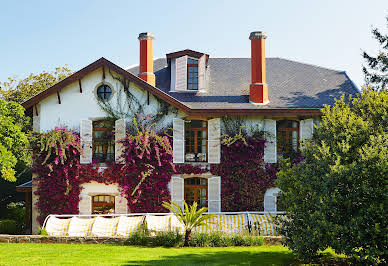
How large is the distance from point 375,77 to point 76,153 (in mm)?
18887

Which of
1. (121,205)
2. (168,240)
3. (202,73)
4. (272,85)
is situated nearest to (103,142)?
(121,205)

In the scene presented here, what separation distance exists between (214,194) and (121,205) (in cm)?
387

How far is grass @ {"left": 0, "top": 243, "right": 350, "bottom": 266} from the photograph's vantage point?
1083 cm

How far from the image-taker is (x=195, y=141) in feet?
61.5

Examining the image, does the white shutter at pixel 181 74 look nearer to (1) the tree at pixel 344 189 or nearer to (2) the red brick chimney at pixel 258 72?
(2) the red brick chimney at pixel 258 72

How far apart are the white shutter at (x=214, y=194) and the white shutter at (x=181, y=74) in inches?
178

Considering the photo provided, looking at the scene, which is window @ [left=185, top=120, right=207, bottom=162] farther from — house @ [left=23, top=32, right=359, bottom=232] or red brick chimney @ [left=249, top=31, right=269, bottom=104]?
red brick chimney @ [left=249, top=31, right=269, bottom=104]

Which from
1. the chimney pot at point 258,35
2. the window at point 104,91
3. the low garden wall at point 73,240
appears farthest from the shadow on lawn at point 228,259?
the chimney pot at point 258,35

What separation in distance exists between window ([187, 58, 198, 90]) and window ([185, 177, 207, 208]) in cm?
434

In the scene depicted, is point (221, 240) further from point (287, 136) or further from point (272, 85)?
point (272, 85)

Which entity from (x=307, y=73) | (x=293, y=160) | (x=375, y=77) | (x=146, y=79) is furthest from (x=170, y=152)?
(x=375, y=77)

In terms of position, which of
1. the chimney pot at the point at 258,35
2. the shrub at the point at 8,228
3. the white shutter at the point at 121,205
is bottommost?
the shrub at the point at 8,228

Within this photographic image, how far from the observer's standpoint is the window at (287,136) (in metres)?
18.8

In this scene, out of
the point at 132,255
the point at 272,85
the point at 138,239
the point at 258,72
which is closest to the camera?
the point at 132,255
